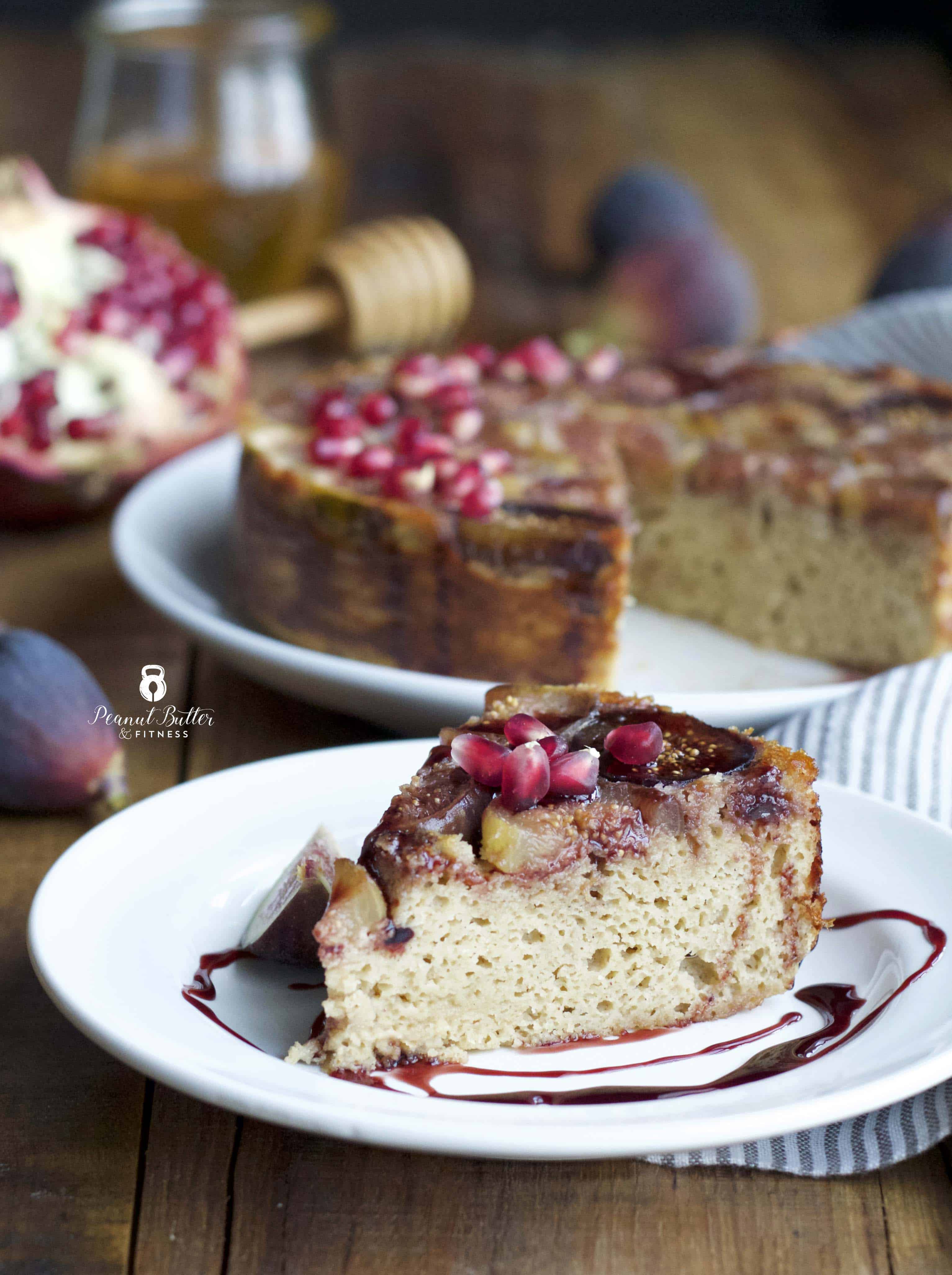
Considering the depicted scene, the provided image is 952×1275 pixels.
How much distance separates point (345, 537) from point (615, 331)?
2.65m

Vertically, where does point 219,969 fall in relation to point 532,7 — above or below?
below

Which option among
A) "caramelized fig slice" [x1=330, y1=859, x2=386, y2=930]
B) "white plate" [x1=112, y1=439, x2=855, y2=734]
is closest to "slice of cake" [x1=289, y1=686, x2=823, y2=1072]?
"caramelized fig slice" [x1=330, y1=859, x2=386, y2=930]

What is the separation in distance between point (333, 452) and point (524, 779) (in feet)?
5.28

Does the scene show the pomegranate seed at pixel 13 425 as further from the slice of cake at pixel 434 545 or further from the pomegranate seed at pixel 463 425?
the pomegranate seed at pixel 463 425

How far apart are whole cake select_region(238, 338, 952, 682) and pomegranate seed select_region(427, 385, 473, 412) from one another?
0.01m

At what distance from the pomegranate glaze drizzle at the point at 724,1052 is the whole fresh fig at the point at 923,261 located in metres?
3.54

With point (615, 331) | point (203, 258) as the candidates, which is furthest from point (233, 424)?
point (615, 331)

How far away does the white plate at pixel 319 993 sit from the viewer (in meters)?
1.77

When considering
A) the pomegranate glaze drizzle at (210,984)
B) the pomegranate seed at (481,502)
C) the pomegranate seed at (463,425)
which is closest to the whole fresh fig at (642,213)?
the pomegranate seed at (463,425)

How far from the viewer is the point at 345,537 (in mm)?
3363

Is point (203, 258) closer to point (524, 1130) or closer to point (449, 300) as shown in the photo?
point (449, 300)

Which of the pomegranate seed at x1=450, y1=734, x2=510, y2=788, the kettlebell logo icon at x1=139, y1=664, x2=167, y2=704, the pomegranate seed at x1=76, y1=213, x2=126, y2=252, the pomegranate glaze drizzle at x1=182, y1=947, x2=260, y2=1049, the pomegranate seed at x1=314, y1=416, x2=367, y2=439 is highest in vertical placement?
the pomegranate seed at x1=450, y1=734, x2=510, y2=788

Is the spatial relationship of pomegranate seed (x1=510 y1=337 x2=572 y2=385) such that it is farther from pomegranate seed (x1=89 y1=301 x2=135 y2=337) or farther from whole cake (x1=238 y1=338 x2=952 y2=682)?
pomegranate seed (x1=89 y1=301 x2=135 y2=337)

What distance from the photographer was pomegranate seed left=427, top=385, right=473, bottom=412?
3.87m
